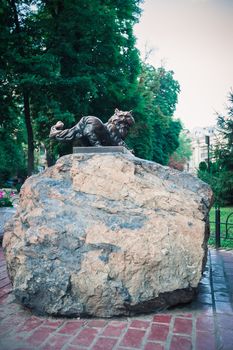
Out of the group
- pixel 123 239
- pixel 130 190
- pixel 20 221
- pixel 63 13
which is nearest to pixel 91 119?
pixel 130 190

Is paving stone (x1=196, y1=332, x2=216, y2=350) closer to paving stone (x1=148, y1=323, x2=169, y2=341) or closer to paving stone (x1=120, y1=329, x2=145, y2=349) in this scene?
paving stone (x1=148, y1=323, x2=169, y2=341)

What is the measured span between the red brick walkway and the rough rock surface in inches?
5.4

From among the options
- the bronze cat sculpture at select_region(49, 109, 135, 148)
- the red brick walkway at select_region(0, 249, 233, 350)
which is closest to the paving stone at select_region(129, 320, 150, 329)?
the red brick walkway at select_region(0, 249, 233, 350)

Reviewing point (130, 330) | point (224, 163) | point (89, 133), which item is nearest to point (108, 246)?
point (130, 330)

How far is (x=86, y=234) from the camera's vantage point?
11.3 feet

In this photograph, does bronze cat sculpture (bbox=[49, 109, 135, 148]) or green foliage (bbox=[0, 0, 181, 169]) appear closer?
bronze cat sculpture (bbox=[49, 109, 135, 148])

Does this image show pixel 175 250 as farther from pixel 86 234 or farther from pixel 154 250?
pixel 86 234

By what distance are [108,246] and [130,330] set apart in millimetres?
859

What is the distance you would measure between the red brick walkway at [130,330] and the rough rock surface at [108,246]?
5.4 inches

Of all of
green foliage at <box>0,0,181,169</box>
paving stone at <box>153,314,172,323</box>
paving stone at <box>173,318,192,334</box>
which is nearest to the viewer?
paving stone at <box>173,318,192,334</box>

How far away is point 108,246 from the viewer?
11.0 feet

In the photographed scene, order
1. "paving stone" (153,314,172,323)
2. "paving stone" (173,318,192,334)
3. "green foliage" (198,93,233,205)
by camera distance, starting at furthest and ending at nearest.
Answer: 1. "green foliage" (198,93,233,205)
2. "paving stone" (153,314,172,323)
3. "paving stone" (173,318,192,334)

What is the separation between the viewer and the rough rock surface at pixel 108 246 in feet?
10.6

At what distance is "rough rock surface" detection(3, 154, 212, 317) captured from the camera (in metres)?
3.24
